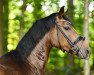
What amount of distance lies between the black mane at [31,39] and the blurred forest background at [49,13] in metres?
1.45

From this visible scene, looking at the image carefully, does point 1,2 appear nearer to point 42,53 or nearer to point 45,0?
point 45,0

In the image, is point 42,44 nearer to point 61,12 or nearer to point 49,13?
point 61,12

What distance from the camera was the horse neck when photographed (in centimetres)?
630

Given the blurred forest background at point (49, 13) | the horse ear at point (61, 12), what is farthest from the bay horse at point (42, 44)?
the blurred forest background at point (49, 13)

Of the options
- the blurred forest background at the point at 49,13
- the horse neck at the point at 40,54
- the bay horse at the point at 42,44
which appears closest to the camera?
the bay horse at the point at 42,44

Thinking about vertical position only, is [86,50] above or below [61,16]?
below

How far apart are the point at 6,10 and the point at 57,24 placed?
1243 cm

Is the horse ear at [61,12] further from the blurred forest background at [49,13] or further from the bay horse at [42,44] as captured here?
the blurred forest background at [49,13]

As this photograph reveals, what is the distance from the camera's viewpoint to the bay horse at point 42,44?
6.11 metres

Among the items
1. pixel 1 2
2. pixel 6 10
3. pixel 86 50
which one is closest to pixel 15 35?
pixel 6 10

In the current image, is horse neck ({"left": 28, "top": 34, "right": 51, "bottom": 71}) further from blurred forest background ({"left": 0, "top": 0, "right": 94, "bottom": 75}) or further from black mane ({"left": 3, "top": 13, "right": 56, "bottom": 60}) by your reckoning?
blurred forest background ({"left": 0, "top": 0, "right": 94, "bottom": 75})

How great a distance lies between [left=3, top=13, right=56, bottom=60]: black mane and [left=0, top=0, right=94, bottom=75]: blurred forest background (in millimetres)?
1452

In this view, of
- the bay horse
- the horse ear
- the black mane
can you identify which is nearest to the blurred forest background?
the horse ear

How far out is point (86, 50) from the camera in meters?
6.58
